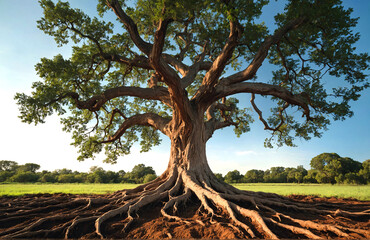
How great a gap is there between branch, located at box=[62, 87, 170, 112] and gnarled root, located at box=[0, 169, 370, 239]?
3631 millimetres

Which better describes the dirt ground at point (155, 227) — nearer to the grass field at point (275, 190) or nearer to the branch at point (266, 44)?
the branch at point (266, 44)

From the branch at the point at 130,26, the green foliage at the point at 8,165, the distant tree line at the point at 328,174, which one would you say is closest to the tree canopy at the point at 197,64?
the branch at the point at 130,26

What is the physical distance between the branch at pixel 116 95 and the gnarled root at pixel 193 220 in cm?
363

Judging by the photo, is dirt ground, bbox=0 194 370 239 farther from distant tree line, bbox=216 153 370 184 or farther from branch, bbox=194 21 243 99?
distant tree line, bbox=216 153 370 184

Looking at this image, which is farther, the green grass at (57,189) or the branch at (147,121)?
the green grass at (57,189)

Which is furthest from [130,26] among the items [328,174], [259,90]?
[328,174]

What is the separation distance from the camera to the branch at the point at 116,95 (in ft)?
24.6

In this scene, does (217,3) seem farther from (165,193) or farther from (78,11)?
(78,11)

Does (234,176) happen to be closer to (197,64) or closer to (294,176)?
(294,176)

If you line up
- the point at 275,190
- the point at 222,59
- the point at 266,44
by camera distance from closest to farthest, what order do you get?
1. the point at 222,59
2. the point at 266,44
3. the point at 275,190

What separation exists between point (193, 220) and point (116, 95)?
19.4 feet

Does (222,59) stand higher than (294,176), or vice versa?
(222,59)

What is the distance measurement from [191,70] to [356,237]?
7811mm

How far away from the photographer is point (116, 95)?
7621 mm
